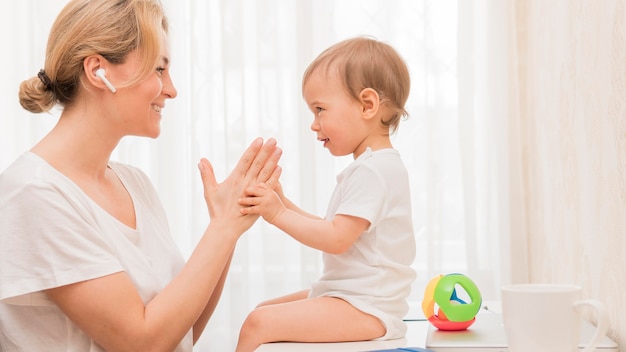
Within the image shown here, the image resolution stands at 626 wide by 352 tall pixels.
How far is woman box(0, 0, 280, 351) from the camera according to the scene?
115 cm

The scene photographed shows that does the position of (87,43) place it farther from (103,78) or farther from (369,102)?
(369,102)

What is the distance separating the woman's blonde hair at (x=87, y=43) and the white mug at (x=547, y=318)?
78 cm

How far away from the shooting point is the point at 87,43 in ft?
4.22

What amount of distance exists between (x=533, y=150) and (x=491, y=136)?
0.16m

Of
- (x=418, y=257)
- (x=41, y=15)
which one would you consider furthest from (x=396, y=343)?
(x=41, y=15)

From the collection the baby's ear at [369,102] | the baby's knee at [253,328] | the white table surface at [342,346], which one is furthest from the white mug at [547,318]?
the baby's ear at [369,102]

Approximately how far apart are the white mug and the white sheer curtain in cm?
151

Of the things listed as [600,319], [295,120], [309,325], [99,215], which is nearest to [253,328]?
[309,325]

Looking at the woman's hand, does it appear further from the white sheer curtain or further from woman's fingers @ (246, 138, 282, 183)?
the white sheer curtain

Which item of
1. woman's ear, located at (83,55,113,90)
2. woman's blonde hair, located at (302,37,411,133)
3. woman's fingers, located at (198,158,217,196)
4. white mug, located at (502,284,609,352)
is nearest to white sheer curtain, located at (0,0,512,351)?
woman's blonde hair, located at (302,37,411,133)

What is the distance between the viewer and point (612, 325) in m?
1.25

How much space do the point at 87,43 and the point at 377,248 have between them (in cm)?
63

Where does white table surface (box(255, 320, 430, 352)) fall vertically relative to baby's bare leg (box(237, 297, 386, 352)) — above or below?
below

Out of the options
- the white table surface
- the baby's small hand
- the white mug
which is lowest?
the white table surface
